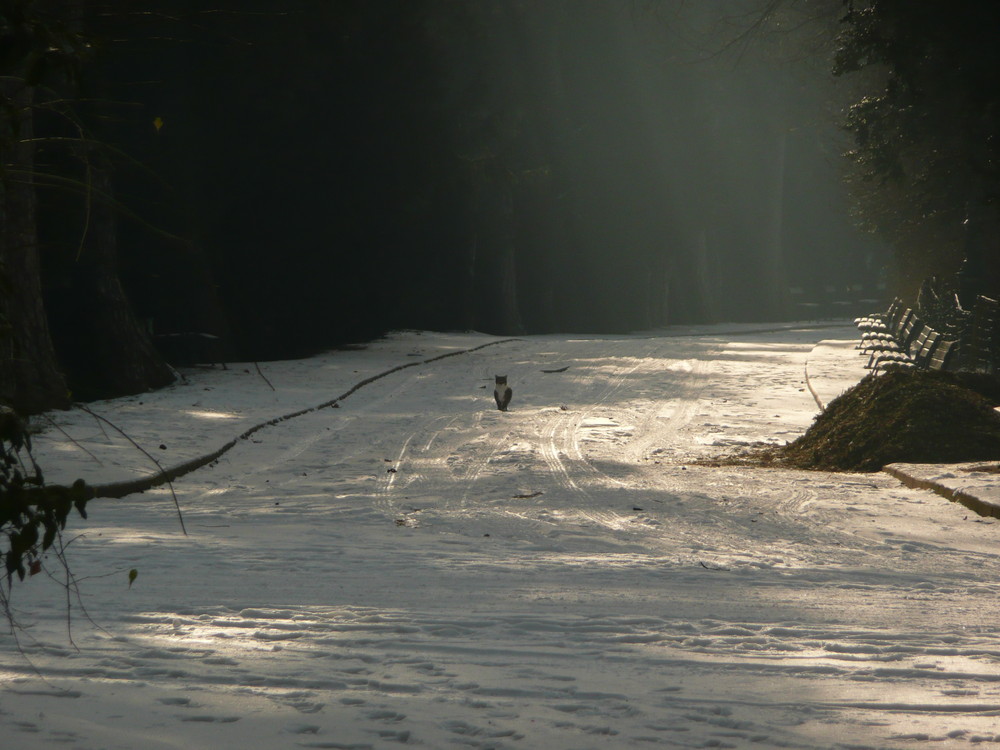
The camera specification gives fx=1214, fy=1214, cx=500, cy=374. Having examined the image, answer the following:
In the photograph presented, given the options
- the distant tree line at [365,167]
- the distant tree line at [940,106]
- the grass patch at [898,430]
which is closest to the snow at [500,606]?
the grass patch at [898,430]

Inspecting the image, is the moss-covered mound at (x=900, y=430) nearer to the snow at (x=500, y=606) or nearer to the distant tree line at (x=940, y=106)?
the snow at (x=500, y=606)

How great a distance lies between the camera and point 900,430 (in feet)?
44.5

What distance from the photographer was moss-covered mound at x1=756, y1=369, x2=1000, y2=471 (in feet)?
42.9

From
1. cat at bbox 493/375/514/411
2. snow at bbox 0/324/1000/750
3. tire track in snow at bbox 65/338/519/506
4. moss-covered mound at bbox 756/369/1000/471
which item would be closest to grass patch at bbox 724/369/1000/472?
moss-covered mound at bbox 756/369/1000/471

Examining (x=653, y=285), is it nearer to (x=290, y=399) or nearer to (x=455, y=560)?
(x=290, y=399)

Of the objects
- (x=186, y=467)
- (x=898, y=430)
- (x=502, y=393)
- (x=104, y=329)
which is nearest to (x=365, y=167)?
(x=104, y=329)

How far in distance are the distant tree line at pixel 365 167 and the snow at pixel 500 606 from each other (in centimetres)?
142

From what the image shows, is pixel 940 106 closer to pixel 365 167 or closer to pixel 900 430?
pixel 900 430

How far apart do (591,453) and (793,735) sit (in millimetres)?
10009

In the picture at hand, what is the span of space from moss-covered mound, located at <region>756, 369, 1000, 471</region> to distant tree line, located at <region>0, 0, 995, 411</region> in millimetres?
3231

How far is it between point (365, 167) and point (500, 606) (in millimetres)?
25965

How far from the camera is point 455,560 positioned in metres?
8.12

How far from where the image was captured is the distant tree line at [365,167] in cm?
894

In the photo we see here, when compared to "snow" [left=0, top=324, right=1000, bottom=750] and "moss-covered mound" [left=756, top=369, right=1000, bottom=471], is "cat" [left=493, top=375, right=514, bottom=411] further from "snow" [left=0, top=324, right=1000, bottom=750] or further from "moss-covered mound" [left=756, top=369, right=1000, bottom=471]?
"moss-covered mound" [left=756, top=369, right=1000, bottom=471]
